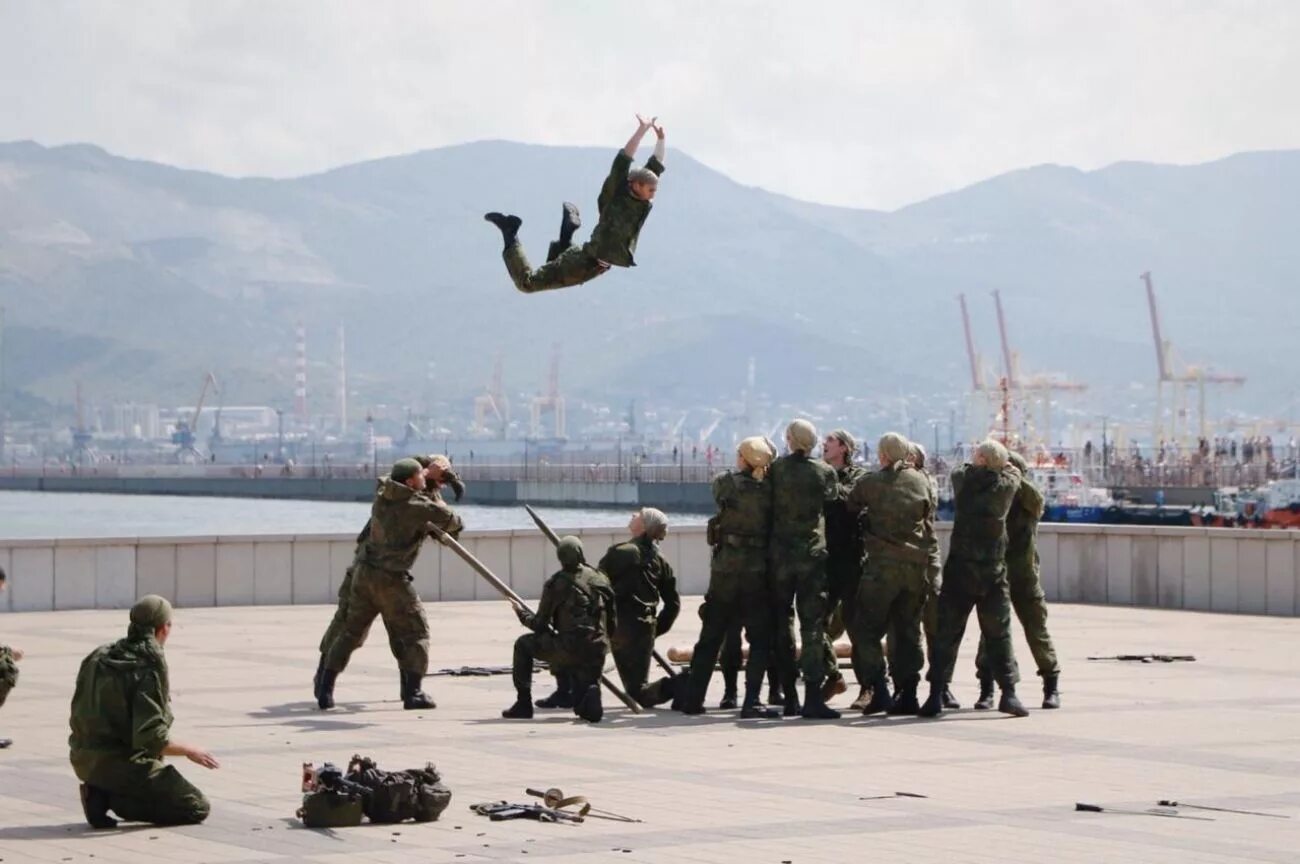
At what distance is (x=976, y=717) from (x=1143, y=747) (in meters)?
2.01

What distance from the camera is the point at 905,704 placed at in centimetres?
1553

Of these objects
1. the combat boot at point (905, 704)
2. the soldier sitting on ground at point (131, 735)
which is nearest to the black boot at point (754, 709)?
the combat boot at point (905, 704)

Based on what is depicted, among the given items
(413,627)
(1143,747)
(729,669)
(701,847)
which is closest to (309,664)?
(413,627)

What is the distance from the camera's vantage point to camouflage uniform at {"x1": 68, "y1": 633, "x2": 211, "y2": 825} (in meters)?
10.5

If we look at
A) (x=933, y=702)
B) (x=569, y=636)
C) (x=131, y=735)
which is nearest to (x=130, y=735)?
(x=131, y=735)

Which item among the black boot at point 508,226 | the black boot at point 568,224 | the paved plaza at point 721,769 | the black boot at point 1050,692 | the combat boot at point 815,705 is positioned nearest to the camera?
the paved plaza at point 721,769

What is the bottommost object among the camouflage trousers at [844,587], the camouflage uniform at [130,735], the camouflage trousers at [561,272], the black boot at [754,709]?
the black boot at [754,709]

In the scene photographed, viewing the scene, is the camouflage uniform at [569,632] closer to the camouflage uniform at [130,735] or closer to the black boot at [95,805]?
the camouflage uniform at [130,735]

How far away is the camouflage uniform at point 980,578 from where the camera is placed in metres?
15.5

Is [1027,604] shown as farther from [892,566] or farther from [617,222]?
[617,222]

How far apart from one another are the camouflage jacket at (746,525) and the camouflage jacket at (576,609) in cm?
85

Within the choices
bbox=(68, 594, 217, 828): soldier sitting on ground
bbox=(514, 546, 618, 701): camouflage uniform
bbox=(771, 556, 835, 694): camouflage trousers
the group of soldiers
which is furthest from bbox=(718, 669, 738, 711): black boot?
bbox=(68, 594, 217, 828): soldier sitting on ground

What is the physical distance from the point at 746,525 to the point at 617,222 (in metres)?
4.54

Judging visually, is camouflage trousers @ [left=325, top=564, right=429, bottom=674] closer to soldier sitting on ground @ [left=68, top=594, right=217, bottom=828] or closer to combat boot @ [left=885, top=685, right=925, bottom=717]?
combat boot @ [left=885, top=685, right=925, bottom=717]
